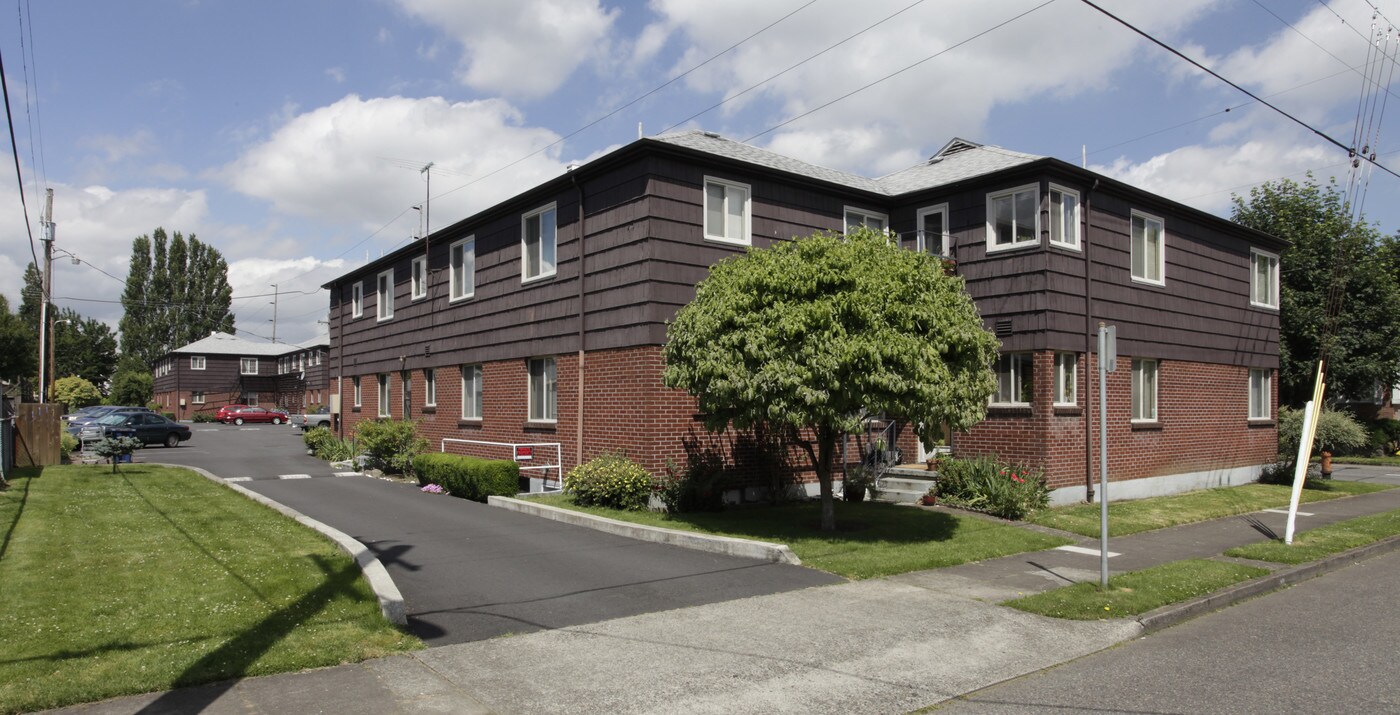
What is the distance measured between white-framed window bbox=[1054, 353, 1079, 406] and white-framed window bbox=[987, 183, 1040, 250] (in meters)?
2.27

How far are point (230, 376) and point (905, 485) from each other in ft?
205

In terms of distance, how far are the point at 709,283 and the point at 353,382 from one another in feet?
66.9

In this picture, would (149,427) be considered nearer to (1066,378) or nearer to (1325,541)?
(1066,378)

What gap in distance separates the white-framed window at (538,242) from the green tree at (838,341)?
21.9 ft

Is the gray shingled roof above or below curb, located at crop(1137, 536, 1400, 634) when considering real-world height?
above

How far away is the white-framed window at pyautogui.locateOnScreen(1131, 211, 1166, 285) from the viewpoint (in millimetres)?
18297

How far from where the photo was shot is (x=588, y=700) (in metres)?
5.85

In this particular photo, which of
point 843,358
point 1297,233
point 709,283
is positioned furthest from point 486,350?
point 1297,233

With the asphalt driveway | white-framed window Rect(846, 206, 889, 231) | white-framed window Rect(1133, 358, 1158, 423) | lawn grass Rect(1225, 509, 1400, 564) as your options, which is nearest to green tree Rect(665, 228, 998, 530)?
the asphalt driveway

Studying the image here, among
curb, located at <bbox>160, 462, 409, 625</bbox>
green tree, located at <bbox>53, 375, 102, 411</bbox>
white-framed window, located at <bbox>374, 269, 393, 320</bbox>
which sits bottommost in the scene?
curb, located at <bbox>160, 462, 409, 625</bbox>

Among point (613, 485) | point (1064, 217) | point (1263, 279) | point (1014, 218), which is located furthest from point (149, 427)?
point (1263, 279)

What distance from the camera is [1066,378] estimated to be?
16.4m

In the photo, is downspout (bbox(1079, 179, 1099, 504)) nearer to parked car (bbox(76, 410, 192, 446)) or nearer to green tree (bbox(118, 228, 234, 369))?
parked car (bbox(76, 410, 192, 446))

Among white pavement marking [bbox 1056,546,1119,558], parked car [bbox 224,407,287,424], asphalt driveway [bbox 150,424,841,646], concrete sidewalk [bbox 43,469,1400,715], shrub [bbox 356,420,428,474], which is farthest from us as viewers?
parked car [bbox 224,407,287,424]
